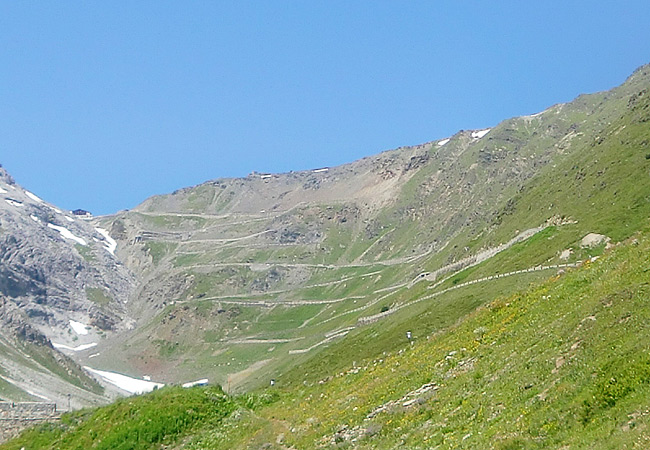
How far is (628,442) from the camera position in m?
17.9

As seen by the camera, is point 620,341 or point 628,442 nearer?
point 628,442

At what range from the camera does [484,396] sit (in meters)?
26.8

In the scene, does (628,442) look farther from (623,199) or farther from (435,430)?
(623,199)

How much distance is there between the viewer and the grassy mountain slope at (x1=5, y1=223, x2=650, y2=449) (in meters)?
21.1

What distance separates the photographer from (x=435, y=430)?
1022 inches

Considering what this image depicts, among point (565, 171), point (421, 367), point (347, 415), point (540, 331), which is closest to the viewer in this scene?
point (540, 331)

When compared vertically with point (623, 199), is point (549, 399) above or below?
below

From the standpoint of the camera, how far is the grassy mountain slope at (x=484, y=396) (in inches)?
831

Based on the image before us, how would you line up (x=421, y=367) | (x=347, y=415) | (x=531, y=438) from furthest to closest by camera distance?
(x=421, y=367), (x=347, y=415), (x=531, y=438)

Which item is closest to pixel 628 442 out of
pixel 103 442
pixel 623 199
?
pixel 103 442

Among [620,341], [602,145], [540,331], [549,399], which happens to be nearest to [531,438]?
[549,399]

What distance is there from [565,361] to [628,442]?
724 centimetres

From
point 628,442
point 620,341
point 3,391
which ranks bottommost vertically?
point 628,442

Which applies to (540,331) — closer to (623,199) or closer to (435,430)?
(435,430)
